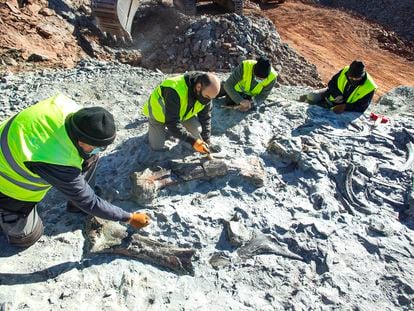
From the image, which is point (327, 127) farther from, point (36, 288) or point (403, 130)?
point (36, 288)

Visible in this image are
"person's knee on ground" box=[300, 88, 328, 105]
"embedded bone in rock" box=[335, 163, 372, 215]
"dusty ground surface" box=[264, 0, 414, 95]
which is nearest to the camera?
"embedded bone in rock" box=[335, 163, 372, 215]

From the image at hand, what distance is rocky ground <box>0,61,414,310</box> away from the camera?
3.53 metres

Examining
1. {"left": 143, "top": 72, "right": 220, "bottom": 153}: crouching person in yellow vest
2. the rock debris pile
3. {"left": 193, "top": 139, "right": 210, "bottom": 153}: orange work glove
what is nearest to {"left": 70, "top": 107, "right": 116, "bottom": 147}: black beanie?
{"left": 143, "top": 72, "right": 220, "bottom": 153}: crouching person in yellow vest

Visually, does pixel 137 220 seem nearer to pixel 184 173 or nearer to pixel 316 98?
pixel 184 173

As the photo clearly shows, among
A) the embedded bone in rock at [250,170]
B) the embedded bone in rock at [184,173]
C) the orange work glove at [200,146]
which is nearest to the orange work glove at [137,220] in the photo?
the embedded bone in rock at [184,173]

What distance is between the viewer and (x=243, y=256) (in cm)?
389

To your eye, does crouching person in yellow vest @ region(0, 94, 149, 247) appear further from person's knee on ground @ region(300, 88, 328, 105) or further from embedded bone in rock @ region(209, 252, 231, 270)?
person's knee on ground @ region(300, 88, 328, 105)

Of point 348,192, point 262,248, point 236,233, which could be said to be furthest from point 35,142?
point 348,192

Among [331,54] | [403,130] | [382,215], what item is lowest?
[331,54]

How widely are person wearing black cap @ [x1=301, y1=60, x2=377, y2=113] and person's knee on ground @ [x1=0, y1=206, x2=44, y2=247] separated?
443 centimetres

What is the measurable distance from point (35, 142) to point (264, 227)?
7.93 feet

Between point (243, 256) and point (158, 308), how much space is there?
3.22ft

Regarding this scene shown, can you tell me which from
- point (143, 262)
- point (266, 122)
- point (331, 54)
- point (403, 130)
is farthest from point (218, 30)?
point (143, 262)

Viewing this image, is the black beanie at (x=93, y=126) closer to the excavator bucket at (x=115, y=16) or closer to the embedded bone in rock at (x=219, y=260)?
the embedded bone in rock at (x=219, y=260)
